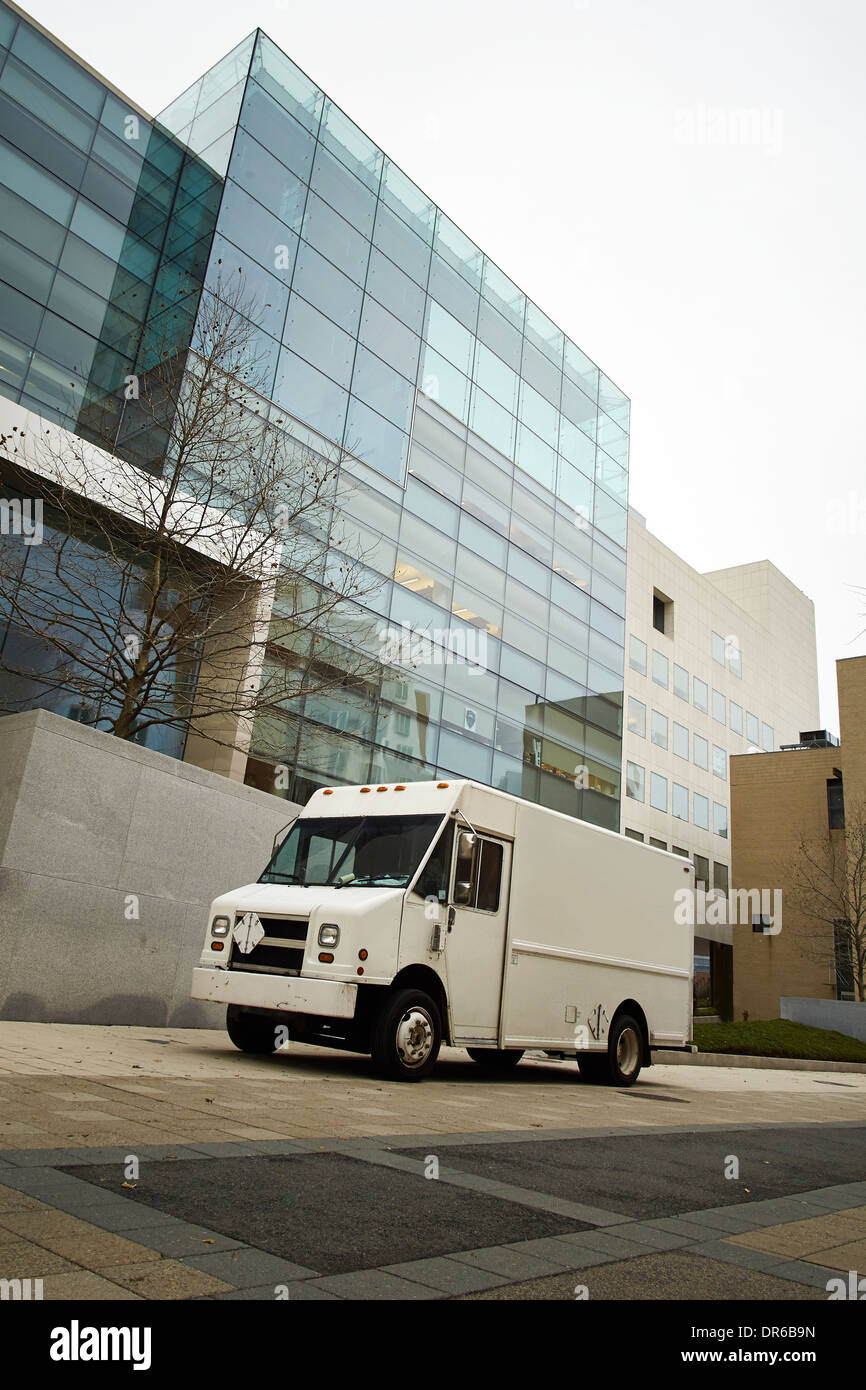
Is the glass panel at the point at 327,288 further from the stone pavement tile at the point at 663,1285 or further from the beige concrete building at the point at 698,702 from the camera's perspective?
the beige concrete building at the point at 698,702

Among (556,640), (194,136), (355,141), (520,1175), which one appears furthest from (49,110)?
(520,1175)

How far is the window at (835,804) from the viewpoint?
44156 millimetres

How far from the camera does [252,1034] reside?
9.98m

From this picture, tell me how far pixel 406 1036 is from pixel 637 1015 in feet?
16.4

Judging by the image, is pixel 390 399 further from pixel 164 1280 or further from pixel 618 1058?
pixel 164 1280

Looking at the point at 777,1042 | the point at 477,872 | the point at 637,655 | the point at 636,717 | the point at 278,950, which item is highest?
the point at 637,655

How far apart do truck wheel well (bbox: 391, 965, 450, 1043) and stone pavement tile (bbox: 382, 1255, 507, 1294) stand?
583 centimetres

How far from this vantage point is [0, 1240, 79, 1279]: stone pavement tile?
2662mm

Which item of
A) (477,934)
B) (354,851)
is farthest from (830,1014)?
(354,851)

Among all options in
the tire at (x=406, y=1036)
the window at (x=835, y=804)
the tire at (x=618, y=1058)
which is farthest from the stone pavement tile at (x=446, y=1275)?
the window at (x=835, y=804)

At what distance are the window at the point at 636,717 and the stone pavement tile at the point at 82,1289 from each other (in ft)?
141

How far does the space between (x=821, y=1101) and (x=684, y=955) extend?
3632 millimetres

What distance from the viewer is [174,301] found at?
21.0 meters

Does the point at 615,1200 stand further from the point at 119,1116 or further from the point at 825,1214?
the point at 119,1116
